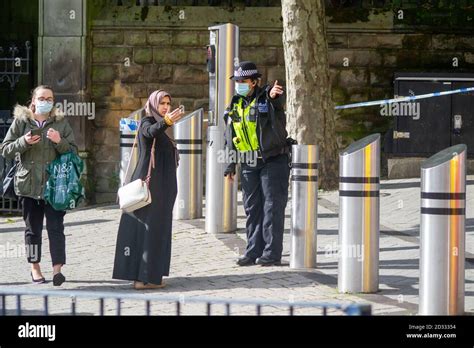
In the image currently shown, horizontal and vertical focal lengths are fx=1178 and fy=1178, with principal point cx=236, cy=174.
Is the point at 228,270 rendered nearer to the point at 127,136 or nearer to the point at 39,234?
the point at 39,234

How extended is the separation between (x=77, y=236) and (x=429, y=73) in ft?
21.1

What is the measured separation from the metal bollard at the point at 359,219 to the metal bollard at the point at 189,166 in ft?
14.8

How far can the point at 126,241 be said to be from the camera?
9.90 m

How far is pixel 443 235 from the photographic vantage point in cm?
830

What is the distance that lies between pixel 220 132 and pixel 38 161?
3148 mm

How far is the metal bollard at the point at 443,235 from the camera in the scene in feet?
27.1

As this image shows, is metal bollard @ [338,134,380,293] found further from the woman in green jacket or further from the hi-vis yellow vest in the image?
the woman in green jacket

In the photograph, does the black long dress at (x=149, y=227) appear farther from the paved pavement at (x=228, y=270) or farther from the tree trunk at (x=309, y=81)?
the tree trunk at (x=309, y=81)

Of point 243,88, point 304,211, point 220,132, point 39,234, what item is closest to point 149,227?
point 39,234

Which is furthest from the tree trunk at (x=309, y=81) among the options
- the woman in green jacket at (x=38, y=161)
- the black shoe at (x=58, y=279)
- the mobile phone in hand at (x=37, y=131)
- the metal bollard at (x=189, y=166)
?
the black shoe at (x=58, y=279)

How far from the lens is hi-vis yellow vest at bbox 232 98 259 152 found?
10766mm

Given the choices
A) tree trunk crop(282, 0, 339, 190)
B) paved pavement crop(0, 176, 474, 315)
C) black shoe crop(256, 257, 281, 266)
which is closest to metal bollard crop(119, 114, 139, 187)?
paved pavement crop(0, 176, 474, 315)

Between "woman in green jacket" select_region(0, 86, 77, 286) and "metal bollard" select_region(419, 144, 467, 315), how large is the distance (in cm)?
328
